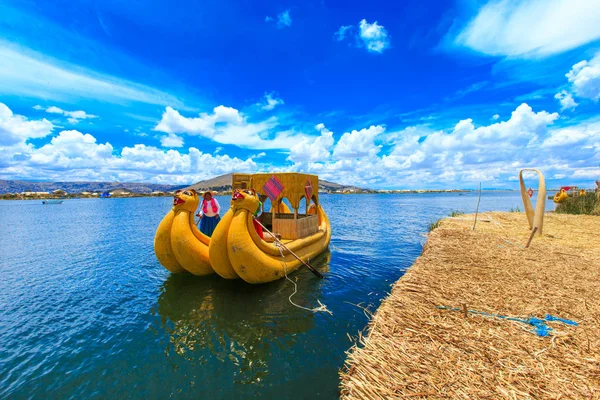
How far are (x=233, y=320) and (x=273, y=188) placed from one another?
5576mm

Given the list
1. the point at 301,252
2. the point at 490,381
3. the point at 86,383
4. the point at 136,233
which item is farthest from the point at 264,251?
the point at 136,233

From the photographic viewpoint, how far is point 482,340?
419 cm

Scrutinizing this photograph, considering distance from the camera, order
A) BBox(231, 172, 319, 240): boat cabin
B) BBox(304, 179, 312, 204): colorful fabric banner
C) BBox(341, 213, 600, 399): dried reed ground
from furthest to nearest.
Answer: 1. BBox(304, 179, 312, 204): colorful fabric banner
2. BBox(231, 172, 319, 240): boat cabin
3. BBox(341, 213, 600, 399): dried reed ground

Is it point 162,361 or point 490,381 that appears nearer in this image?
point 490,381

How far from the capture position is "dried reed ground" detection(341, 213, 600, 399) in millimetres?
3289

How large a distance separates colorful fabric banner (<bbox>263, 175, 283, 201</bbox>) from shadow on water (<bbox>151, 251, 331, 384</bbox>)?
11.6ft

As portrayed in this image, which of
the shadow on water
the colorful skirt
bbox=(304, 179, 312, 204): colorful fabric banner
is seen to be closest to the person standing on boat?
the colorful skirt

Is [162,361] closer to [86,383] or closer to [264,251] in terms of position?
[86,383]

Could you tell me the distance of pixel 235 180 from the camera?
12398 millimetres

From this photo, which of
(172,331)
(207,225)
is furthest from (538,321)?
(207,225)

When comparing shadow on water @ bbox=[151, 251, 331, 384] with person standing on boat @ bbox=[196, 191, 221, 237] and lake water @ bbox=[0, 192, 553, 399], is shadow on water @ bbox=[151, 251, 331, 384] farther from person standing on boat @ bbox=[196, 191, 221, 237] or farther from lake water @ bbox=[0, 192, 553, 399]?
person standing on boat @ bbox=[196, 191, 221, 237]

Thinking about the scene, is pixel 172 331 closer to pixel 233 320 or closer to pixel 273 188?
pixel 233 320

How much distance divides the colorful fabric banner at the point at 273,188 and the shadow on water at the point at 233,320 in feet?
11.6

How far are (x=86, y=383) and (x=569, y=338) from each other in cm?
857
